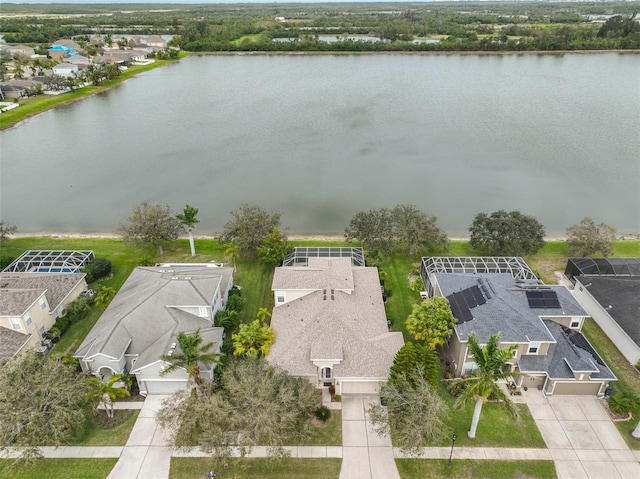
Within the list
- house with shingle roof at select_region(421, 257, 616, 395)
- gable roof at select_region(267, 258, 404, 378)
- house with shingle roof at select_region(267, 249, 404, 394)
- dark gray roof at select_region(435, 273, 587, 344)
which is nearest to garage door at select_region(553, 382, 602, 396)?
house with shingle roof at select_region(421, 257, 616, 395)

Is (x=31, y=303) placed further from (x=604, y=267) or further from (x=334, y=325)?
(x=604, y=267)

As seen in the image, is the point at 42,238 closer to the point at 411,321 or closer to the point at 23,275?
the point at 23,275

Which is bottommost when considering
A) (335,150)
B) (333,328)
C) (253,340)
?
(335,150)

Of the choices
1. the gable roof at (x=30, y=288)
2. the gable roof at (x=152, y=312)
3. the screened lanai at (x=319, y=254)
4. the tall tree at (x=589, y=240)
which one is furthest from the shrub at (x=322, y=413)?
the tall tree at (x=589, y=240)

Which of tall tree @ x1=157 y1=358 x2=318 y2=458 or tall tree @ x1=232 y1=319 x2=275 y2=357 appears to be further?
tall tree @ x1=232 y1=319 x2=275 y2=357

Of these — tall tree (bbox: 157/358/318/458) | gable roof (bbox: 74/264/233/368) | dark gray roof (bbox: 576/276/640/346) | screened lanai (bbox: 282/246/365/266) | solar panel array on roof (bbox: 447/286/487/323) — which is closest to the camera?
tall tree (bbox: 157/358/318/458)

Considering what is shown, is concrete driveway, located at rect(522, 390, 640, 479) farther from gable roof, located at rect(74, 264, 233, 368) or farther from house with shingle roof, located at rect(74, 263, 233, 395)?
gable roof, located at rect(74, 264, 233, 368)

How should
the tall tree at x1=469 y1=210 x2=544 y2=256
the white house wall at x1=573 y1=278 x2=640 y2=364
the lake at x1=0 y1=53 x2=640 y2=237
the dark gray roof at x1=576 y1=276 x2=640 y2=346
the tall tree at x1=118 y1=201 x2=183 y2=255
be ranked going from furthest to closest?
the lake at x1=0 y1=53 x2=640 y2=237, the tall tree at x1=118 y1=201 x2=183 y2=255, the tall tree at x1=469 y1=210 x2=544 y2=256, the dark gray roof at x1=576 y1=276 x2=640 y2=346, the white house wall at x1=573 y1=278 x2=640 y2=364

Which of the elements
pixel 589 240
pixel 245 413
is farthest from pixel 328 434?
pixel 589 240
